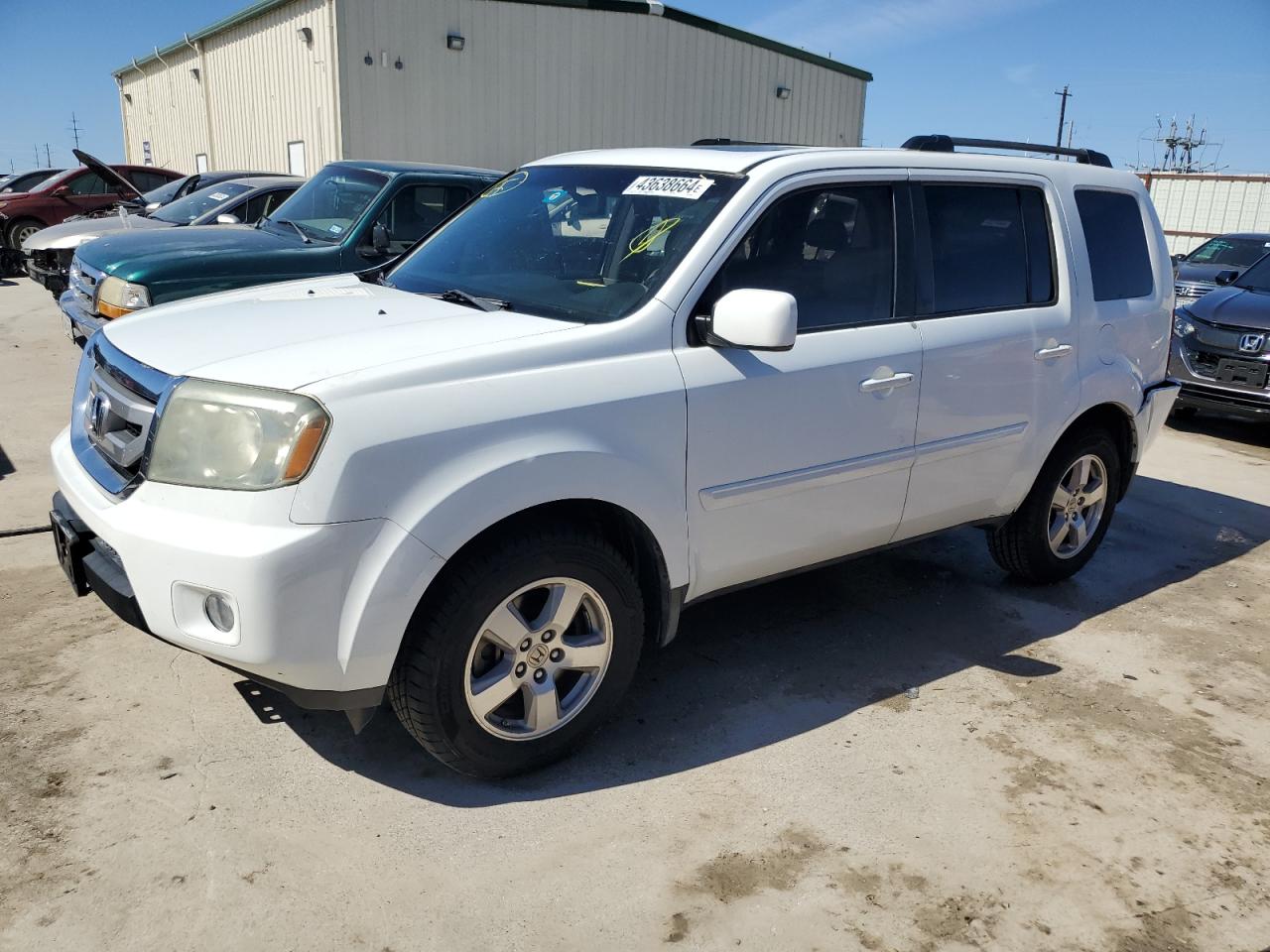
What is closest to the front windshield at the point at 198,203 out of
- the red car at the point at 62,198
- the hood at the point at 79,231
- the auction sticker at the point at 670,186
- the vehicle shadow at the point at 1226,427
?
the hood at the point at 79,231

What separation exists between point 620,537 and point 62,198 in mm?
18025

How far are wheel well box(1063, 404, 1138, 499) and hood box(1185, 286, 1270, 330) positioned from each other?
4332 millimetres

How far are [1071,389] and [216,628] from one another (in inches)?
138

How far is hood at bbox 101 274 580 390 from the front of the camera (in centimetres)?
276

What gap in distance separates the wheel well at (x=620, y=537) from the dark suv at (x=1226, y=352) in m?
6.68

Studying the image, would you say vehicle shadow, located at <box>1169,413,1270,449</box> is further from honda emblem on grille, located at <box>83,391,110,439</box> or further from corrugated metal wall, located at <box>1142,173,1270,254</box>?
corrugated metal wall, located at <box>1142,173,1270,254</box>

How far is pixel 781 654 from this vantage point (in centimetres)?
411

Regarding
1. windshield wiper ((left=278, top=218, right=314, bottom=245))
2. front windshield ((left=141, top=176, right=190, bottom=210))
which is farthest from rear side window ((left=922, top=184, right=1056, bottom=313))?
front windshield ((left=141, top=176, right=190, bottom=210))

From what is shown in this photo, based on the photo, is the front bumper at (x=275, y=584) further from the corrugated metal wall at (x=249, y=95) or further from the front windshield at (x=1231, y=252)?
the corrugated metal wall at (x=249, y=95)

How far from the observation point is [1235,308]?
8.64m

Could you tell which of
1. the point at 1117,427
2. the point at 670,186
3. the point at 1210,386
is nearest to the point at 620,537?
the point at 670,186

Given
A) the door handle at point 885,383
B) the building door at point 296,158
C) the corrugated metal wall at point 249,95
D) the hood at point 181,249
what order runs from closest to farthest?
1. the door handle at point 885,383
2. the hood at point 181,249
3. the corrugated metal wall at point 249,95
4. the building door at point 296,158

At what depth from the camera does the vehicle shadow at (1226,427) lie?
28.8 feet

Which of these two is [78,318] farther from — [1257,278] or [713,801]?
[1257,278]
